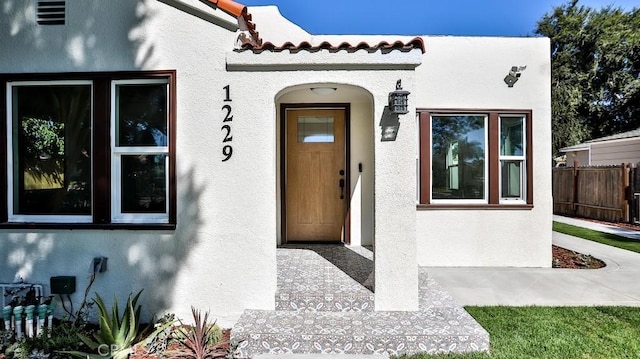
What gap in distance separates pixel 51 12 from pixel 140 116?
176 cm

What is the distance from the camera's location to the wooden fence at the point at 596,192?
12.2m

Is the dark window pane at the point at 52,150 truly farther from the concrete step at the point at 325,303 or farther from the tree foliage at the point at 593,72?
the tree foliage at the point at 593,72

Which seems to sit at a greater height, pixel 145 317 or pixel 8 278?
pixel 8 278

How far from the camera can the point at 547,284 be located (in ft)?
19.3

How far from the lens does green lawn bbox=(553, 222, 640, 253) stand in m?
8.78

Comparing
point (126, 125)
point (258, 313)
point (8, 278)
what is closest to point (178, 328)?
point (258, 313)

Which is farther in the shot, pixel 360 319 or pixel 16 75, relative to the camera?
pixel 16 75

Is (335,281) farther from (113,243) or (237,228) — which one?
(113,243)

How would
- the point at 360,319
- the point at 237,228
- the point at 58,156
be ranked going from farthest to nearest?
1. the point at 58,156
2. the point at 237,228
3. the point at 360,319

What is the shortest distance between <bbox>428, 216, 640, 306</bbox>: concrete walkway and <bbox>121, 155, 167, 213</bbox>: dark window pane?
466 centimetres

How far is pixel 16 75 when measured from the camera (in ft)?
14.6

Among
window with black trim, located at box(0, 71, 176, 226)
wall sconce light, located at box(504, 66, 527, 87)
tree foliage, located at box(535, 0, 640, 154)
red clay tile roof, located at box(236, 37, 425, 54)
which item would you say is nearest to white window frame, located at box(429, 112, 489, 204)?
wall sconce light, located at box(504, 66, 527, 87)

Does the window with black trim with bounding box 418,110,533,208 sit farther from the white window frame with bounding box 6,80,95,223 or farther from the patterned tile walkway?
the white window frame with bounding box 6,80,95,223

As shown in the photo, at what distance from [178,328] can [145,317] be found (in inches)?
20.8
